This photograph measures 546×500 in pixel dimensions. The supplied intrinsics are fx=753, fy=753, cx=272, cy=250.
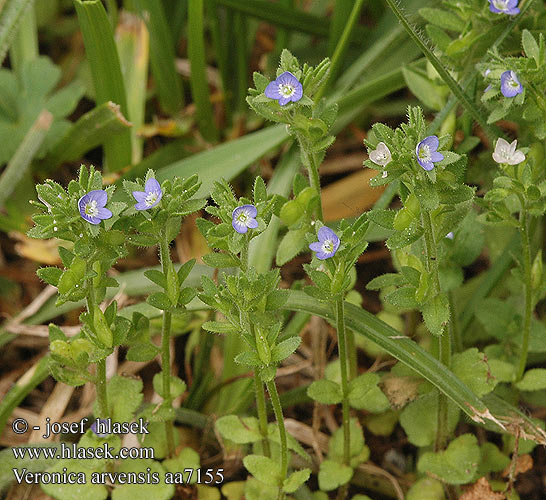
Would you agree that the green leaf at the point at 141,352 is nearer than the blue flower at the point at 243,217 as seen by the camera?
No

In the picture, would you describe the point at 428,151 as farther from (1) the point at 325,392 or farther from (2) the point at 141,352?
(2) the point at 141,352

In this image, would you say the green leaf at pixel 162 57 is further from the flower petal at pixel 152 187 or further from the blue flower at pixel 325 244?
the blue flower at pixel 325 244

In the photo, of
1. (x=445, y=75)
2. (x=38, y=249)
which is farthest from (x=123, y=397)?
(x=445, y=75)

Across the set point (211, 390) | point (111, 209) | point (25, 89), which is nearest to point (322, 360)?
point (211, 390)

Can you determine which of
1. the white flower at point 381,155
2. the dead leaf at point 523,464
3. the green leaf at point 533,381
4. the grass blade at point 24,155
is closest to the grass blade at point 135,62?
the grass blade at point 24,155

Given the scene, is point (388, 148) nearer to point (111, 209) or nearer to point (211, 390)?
point (111, 209)

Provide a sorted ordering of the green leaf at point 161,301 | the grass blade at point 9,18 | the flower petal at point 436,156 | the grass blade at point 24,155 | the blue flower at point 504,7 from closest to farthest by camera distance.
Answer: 1. the flower petal at point 436,156
2. the green leaf at point 161,301
3. the blue flower at point 504,7
4. the grass blade at point 9,18
5. the grass blade at point 24,155

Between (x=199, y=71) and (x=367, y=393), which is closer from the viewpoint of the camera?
(x=367, y=393)
